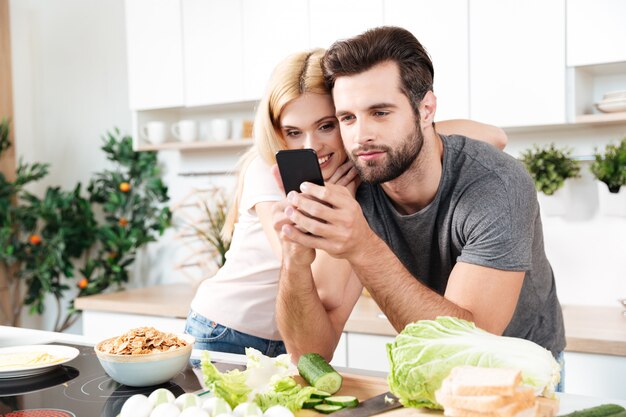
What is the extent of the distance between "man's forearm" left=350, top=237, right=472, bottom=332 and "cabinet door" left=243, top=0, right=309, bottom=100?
188 centimetres

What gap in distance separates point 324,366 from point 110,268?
9.89ft

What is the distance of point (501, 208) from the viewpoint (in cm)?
167

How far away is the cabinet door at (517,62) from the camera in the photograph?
273 cm

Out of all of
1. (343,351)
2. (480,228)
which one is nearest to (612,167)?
(343,351)

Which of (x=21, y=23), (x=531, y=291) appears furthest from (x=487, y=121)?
(x=21, y=23)

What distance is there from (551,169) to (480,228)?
1.38m

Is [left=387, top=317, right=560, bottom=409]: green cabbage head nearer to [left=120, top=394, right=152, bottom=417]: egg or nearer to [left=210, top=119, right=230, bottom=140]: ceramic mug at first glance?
[left=120, top=394, right=152, bottom=417]: egg

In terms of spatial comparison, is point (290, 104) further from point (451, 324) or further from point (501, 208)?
point (451, 324)

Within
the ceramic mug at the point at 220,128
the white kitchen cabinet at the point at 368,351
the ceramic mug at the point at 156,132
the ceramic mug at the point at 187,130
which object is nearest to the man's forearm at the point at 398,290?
the white kitchen cabinet at the point at 368,351

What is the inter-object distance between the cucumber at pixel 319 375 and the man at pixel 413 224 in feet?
0.77

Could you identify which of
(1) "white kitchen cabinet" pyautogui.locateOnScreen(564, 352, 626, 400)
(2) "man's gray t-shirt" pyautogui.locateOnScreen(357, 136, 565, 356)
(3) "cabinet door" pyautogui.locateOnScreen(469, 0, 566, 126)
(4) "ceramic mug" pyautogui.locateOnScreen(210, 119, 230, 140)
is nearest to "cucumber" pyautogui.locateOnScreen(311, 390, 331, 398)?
(2) "man's gray t-shirt" pyautogui.locateOnScreen(357, 136, 565, 356)

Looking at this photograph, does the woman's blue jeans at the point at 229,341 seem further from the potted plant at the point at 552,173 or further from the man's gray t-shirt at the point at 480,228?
the potted plant at the point at 552,173

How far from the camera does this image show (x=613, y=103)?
8.90 ft

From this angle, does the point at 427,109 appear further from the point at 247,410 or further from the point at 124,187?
the point at 124,187
